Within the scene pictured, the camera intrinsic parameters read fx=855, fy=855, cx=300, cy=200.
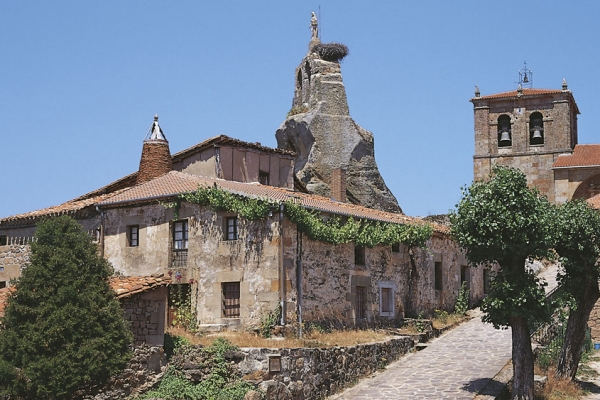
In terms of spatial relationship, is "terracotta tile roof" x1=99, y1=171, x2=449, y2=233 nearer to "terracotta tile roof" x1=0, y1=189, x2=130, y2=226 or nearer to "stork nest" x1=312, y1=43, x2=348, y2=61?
"terracotta tile roof" x1=0, y1=189, x2=130, y2=226

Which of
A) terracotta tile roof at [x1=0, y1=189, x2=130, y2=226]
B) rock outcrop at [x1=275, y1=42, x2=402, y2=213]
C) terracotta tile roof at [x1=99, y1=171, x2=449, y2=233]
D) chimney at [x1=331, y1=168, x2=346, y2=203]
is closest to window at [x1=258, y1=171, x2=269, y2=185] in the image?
chimney at [x1=331, y1=168, x2=346, y2=203]

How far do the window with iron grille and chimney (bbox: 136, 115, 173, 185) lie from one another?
18.2 ft

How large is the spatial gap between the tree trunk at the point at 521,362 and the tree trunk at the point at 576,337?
2760 mm

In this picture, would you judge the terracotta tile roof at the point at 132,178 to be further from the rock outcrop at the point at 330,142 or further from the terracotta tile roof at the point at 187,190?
the rock outcrop at the point at 330,142

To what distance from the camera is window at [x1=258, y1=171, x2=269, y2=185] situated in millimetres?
36562

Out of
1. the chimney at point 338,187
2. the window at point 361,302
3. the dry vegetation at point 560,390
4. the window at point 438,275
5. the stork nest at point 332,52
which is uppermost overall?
the stork nest at point 332,52

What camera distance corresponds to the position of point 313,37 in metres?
63.1

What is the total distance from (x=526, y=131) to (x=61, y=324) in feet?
138

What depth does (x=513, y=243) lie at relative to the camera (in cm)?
2216

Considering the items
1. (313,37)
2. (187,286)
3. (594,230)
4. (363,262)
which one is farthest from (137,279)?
(313,37)

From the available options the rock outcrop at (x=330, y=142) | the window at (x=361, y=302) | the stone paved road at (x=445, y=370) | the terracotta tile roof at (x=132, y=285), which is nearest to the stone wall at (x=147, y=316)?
the terracotta tile roof at (x=132, y=285)

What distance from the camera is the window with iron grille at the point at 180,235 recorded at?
28.1 meters

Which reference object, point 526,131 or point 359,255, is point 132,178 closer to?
point 359,255

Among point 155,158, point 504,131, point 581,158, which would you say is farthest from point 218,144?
point 581,158
